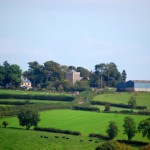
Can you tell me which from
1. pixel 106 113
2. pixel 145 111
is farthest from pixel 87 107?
pixel 145 111

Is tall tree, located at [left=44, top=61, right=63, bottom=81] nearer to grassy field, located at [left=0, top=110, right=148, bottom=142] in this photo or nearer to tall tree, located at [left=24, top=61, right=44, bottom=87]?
tall tree, located at [left=24, top=61, right=44, bottom=87]

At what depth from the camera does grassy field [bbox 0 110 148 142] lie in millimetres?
63500

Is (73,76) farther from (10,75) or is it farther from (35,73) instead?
(10,75)

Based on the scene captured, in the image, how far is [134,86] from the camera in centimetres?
12825

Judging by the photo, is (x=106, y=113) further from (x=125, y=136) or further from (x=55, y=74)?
(x=55, y=74)

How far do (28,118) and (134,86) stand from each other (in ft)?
236

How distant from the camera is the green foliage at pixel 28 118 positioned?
62406 mm

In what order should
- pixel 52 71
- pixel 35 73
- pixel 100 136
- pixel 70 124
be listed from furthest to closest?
1. pixel 52 71
2. pixel 35 73
3. pixel 70 124
4. pixel 100 136

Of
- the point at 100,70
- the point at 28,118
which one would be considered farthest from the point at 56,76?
the point at 28,118

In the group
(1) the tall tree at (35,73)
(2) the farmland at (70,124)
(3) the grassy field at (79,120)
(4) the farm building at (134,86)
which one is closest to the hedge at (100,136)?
(2) the farmland at (70,124)

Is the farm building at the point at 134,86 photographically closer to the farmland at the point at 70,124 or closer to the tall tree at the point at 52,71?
the farmland at the point at 70,124

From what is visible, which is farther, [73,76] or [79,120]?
[73,76]

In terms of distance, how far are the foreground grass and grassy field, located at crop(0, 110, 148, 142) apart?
6287 millimetres

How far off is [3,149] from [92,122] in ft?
95.4
